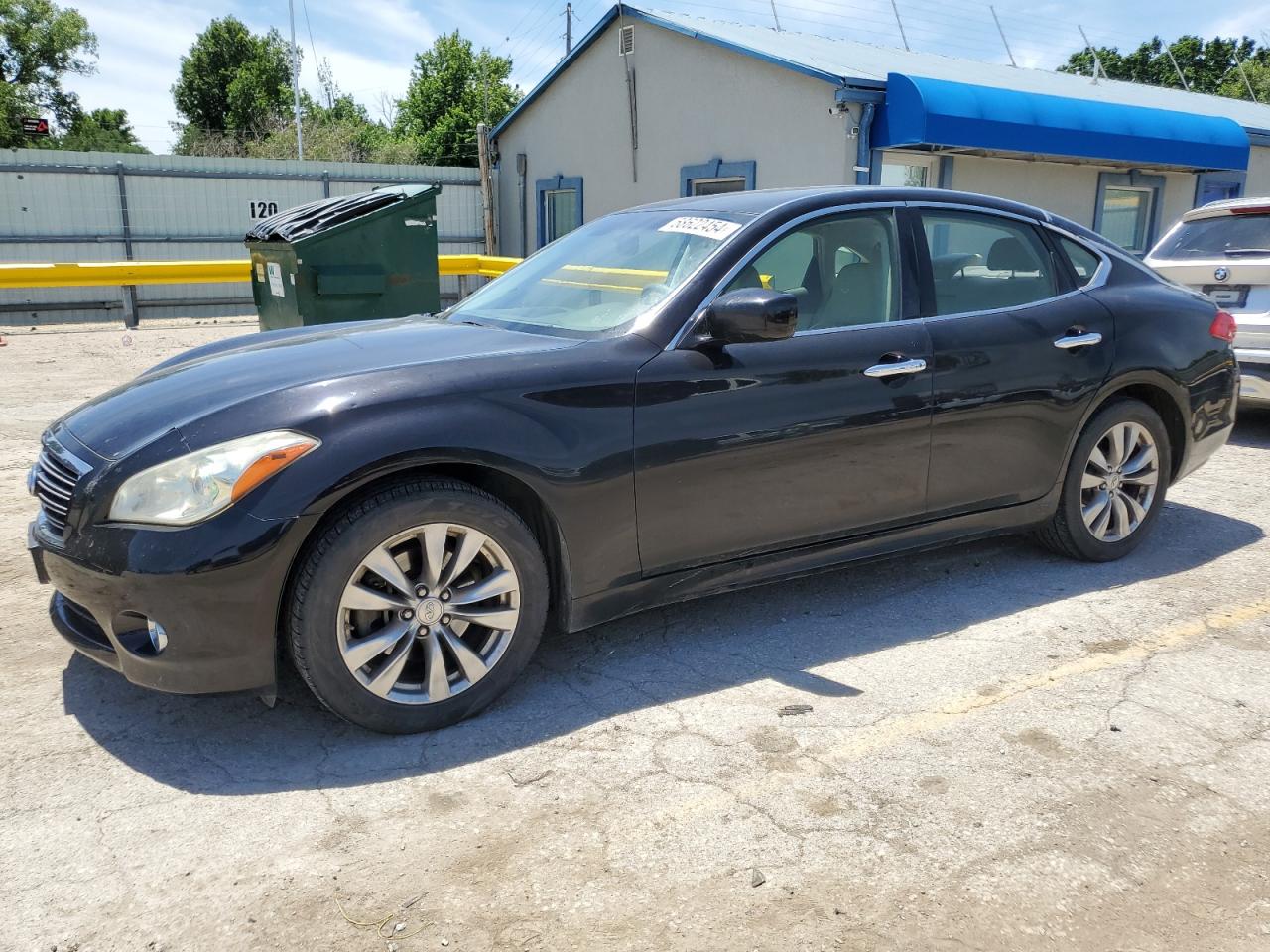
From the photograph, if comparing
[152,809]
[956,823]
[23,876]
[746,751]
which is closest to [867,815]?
[956,823]

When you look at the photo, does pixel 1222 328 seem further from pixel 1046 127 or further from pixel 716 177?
pixel 716 177

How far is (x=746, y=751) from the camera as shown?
9.96 ft

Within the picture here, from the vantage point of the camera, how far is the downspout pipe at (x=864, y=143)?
1186cm

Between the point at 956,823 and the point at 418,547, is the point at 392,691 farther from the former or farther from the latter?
the point at 956,823

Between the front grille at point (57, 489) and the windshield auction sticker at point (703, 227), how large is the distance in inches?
86.8

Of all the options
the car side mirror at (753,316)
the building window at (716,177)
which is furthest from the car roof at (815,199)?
the building window at (716,177)

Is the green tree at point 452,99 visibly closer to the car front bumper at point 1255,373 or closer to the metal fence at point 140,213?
the metal fence at point 140,213

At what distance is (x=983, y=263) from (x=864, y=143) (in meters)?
8.22

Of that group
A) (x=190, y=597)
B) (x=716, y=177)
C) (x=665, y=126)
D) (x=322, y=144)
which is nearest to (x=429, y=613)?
(x=190, y=597)

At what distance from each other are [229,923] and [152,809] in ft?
1.91

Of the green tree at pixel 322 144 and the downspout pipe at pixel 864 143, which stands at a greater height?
the green tree at pixel 322 144

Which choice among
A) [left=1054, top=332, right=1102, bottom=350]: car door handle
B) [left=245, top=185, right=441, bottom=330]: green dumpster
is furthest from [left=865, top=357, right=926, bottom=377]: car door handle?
[left=245, top=185, right=441, bottom=330]: green dumpster

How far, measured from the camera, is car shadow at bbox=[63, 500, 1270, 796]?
3.00 m

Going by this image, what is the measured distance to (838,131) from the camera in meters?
12.1
